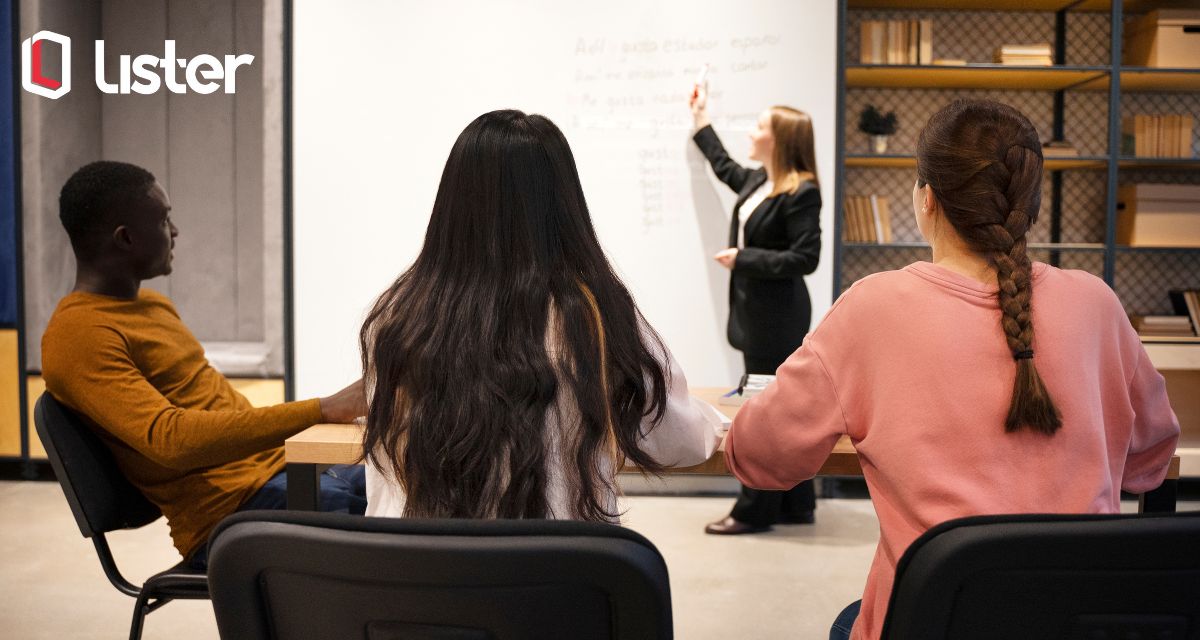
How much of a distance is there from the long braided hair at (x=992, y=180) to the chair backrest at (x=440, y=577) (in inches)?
24.0

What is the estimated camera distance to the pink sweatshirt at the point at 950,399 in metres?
1.06

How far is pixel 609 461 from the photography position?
113 cm

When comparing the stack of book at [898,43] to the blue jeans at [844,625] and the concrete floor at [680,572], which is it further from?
the blue jeans at [844,625]

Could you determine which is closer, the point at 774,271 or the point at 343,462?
the point at 343,462

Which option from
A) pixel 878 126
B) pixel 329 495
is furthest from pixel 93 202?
pixel 878 126

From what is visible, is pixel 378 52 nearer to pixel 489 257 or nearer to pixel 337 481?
pixel 337 481

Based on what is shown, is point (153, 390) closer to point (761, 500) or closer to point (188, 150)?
point (761, 500)

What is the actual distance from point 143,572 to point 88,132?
2.37m

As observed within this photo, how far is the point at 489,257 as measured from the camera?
44.0 inches

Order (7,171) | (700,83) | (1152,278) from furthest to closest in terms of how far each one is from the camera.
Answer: (1152,278)
(7,171)
(700,83)

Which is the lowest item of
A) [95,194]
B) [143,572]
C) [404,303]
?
[143,572]

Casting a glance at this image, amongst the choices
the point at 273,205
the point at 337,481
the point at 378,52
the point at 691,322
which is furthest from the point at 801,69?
the point at 337,481

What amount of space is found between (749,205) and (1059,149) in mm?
1586

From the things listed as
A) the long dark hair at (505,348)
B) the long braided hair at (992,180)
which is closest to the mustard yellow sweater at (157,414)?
the long dark hair at (505,348)
